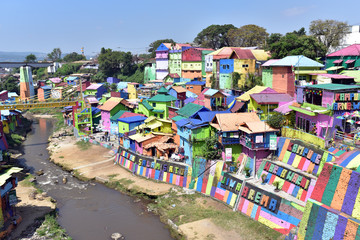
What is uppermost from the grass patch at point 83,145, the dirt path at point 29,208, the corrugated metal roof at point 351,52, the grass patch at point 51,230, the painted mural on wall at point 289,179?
the corrugated metal roof at point 351,52

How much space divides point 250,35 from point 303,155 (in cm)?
4827

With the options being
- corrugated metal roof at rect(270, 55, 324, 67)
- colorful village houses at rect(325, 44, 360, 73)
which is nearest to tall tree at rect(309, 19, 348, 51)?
colorful village houses at rect(325, 44, 360, 73)

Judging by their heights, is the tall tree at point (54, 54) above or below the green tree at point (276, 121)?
above

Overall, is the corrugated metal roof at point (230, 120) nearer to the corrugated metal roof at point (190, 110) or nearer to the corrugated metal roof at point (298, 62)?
the corrugated metal roof at point (190, 110)

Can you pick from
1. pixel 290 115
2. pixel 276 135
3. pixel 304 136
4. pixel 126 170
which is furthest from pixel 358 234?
pixel 126 170

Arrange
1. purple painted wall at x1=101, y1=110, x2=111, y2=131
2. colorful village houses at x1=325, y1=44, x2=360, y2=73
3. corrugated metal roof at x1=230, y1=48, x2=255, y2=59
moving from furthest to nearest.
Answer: purple painted wall at x1=101, y1=110, x2=111, y2=131, corrugated metal roof at x1=230, y1=48, x2=255, y2=59, colorful village houses at x1=325, y1=44, x2=360, y2=73

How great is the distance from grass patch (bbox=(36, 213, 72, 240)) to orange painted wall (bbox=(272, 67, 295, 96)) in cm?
2739

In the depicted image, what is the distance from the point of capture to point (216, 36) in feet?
263

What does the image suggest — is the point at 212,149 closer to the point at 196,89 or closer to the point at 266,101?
the point at 266,101

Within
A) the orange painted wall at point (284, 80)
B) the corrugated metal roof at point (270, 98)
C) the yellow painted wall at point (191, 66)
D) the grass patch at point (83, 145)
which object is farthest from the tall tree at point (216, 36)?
the corrugated metal roof at point (270, 98)

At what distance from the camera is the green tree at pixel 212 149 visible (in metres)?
30.0

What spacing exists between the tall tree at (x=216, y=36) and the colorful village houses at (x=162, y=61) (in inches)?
506

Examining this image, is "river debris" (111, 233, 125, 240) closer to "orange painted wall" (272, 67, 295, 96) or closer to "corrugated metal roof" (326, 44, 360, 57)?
"orange painted wall" (272, 67, 295, 96)

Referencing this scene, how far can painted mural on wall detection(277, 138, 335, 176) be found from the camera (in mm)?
23188
